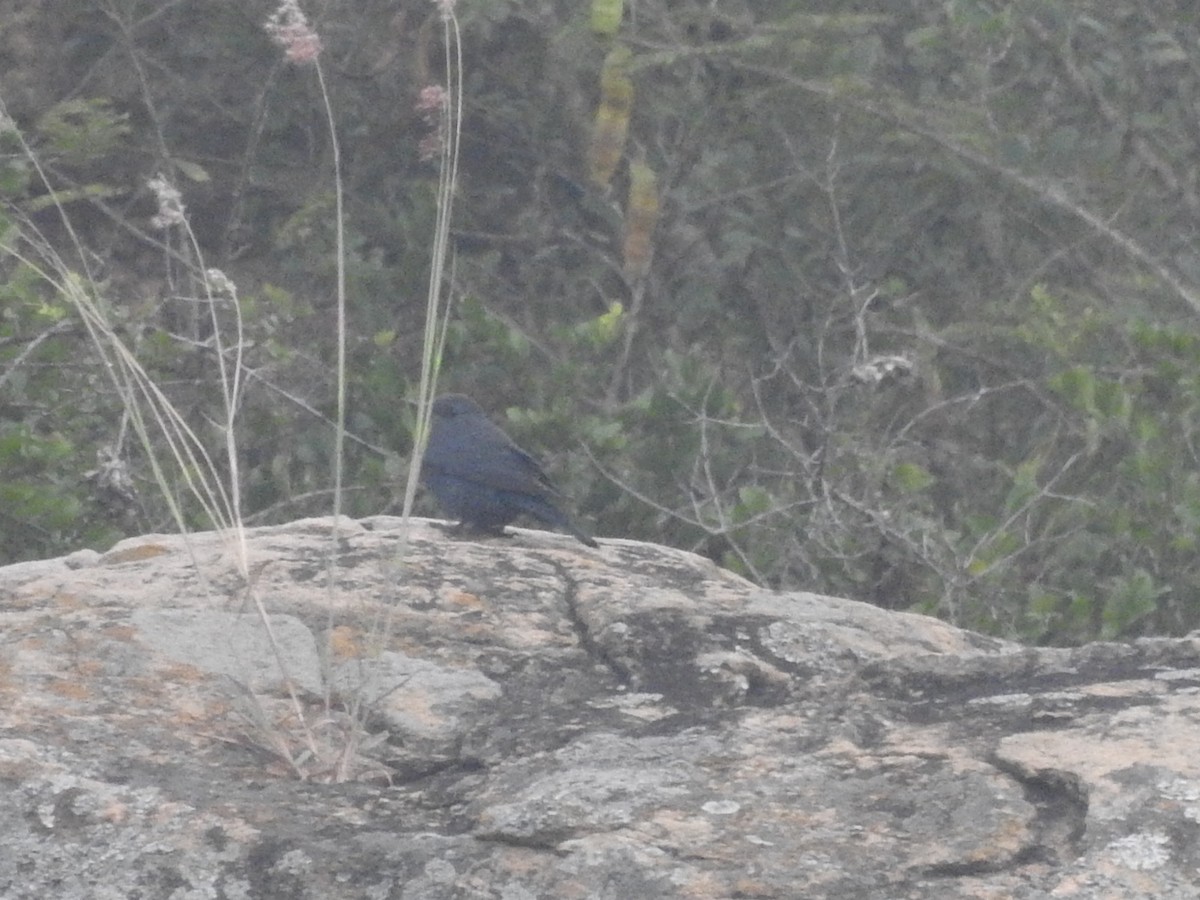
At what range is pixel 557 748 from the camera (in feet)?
7.99

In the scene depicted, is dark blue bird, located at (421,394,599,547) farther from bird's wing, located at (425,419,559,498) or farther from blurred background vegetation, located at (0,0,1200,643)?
blurred background vegetation, located at (0,0,1200,643)

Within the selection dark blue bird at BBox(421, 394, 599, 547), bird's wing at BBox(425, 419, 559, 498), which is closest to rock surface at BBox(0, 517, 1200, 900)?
dark blue bird at BBox(421, 394, 599, 547)

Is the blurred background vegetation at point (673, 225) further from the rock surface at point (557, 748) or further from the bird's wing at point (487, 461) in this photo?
the rock surface at point (557, 748)

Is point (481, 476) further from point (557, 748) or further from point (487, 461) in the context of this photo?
point (557, 748)

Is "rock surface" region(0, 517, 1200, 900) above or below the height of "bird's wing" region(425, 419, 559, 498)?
above

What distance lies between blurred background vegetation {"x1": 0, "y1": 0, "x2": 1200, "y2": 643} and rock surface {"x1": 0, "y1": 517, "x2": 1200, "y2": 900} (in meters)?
2.61

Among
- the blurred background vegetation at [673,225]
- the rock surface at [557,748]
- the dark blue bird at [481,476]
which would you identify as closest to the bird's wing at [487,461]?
the dark blue bird at [481,476]

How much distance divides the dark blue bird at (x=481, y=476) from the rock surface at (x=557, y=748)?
1366 millimetres

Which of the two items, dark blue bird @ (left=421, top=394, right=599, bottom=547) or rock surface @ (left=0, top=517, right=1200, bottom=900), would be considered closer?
rock surface @ (left=0, top=517, right=1200, bottom=900)

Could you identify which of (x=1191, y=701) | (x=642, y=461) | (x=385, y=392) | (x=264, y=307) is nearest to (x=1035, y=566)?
(x=642, y=461)

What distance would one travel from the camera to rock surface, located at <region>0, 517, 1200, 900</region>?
2162 millimetres

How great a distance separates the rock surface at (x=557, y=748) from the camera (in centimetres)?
216

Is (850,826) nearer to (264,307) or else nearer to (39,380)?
(39,380)

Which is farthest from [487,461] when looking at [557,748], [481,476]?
[557,748]
